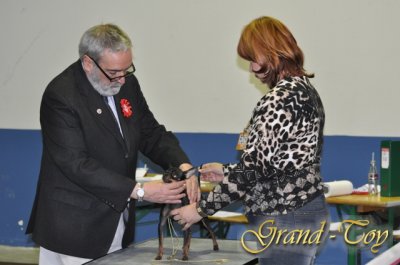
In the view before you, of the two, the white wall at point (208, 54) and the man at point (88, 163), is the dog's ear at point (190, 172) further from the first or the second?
the white wall at point (208, 54)

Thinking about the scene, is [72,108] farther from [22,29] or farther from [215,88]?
[22,29]

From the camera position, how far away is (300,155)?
236cm

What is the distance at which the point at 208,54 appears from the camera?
555 centimetres

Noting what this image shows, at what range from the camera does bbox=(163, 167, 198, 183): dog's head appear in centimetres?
278

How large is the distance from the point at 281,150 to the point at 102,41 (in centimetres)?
82

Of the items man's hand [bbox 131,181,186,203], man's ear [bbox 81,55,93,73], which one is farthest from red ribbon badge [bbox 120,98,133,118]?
man's hand [bbox 131,181,186,203]

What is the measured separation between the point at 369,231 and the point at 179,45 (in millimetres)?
2978

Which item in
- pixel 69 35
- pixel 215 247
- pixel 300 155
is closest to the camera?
pixel 300 155

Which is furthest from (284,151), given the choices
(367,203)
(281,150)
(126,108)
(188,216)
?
(367,203)

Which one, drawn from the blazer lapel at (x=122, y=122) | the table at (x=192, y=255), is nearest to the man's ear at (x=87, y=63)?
the blazer lapel at (x=122, y=122)

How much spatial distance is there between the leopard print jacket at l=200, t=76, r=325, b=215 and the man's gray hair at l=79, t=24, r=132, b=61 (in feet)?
2.08

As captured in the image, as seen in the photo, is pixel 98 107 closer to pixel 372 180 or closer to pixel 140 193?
pixel 140 193

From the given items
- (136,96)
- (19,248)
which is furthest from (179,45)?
(136,96)

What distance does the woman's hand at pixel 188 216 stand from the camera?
261 centimetres
